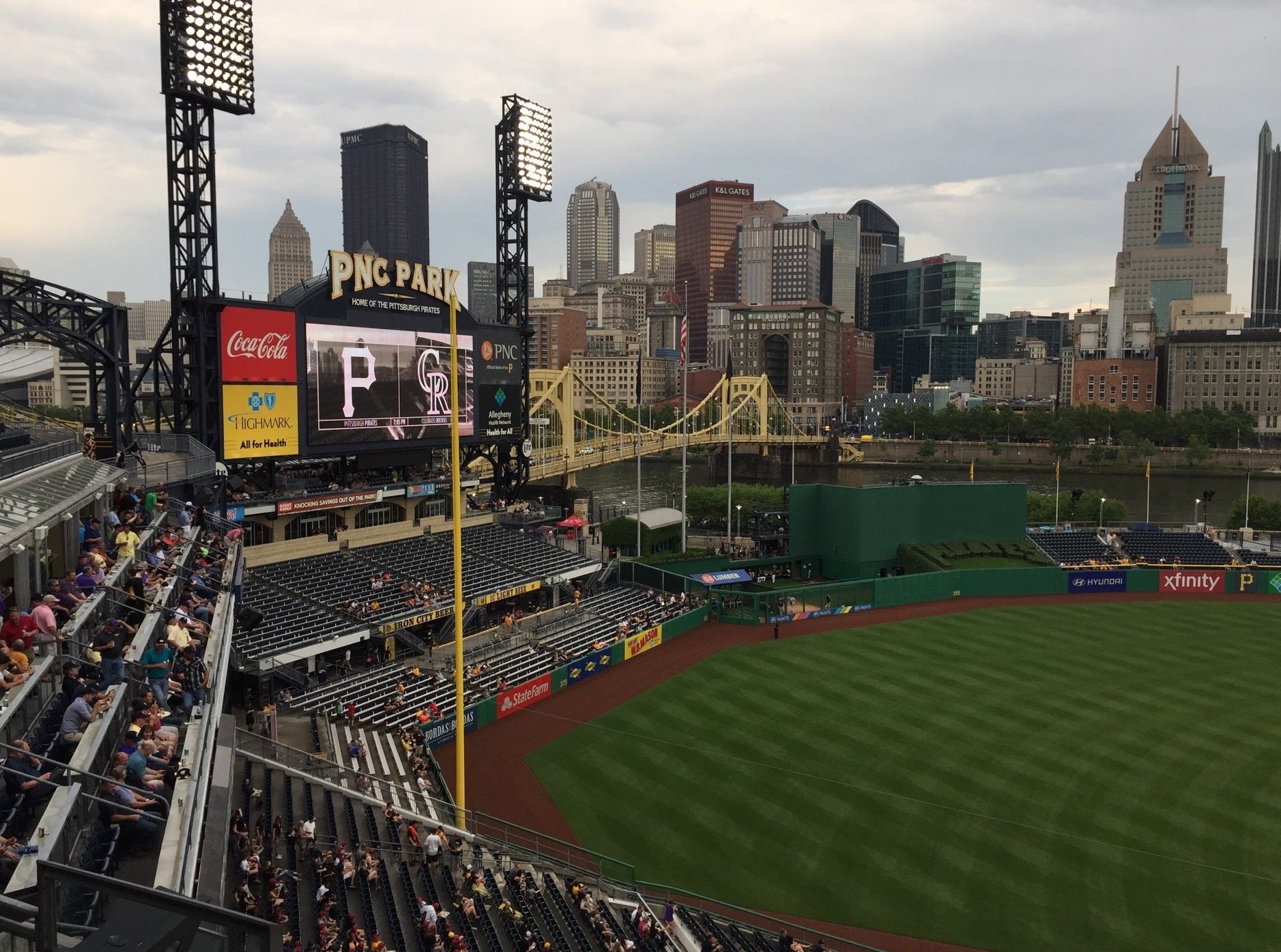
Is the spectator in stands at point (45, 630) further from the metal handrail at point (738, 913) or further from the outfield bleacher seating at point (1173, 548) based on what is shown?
the outfield bleacher seating at point (1173, 548)

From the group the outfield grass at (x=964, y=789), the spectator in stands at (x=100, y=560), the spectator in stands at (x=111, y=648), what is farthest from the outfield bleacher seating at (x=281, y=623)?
the spectator in stands at (x=111, y=648)

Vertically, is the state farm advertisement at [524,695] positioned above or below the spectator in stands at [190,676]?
below

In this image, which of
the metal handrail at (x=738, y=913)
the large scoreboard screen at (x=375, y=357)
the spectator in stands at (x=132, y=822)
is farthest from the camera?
the large scoreboard screen at (x=375, y=357)

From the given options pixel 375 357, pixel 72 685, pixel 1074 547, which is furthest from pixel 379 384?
pixel 1074 547

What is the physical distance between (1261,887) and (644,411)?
5897 inches

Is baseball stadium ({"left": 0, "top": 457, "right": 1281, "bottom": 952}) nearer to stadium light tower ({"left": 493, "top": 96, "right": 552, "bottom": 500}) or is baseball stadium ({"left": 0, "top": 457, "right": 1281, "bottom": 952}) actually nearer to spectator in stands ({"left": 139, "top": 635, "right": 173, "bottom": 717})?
spectator in stands ({"left": 139, "top": 635, "right": 173, "bottom": 717})

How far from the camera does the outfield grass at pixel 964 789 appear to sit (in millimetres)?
17062

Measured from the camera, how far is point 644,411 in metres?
166

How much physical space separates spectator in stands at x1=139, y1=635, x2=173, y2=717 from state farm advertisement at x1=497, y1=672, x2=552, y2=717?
1460 centimetres

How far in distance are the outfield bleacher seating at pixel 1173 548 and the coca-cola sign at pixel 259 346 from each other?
39.9 meters

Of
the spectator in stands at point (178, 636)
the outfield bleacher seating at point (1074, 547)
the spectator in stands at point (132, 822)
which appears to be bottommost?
the outfield bleacher seating at point (1074, 547)

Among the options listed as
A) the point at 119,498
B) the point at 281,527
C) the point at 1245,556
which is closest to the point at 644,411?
the point at 1245,556

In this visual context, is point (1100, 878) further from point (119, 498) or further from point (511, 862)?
point (119, 498)

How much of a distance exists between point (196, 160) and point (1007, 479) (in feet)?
315
